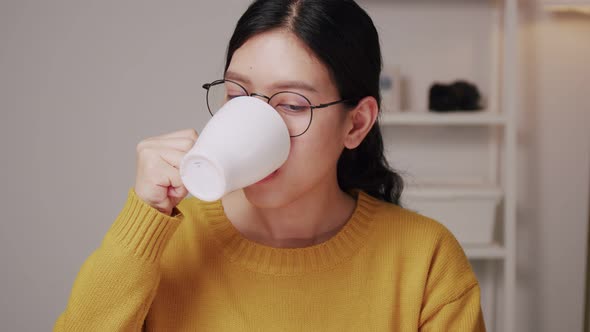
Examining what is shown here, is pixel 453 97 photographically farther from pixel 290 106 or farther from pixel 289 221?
pixel 290 106

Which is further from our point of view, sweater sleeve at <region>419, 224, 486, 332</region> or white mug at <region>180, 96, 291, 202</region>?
sweater sleeve at <region>419, 224, 486, 332</region>

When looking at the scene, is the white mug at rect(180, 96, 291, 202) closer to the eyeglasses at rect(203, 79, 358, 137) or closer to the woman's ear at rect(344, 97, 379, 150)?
the eyeglasses at rect(203, 79, 358, 137)

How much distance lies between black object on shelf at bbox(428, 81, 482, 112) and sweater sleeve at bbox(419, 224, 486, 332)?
1070mm

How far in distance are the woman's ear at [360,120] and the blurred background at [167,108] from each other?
47.5 inches

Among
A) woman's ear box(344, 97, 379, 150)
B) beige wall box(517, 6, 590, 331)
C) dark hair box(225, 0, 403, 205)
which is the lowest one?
beige wall box(517, 6, 590, 331)

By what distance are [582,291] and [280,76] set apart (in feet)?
6.23

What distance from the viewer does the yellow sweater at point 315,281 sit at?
114 cm

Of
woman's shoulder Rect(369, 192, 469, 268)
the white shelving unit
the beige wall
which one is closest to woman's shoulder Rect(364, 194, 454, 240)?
woman's shoulder Rect(369, 192, 469, 268)

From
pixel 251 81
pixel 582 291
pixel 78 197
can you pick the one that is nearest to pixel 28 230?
pixel 78 197

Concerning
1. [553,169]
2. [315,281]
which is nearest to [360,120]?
[315,281]

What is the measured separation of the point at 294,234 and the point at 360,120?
245 mm

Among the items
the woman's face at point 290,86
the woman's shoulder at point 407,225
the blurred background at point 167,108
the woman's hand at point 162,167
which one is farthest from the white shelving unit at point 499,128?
the woman's hand at point 162,167

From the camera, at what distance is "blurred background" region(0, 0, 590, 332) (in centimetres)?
237

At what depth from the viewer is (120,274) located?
100cm
